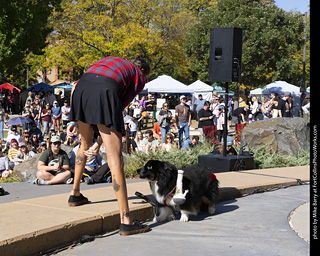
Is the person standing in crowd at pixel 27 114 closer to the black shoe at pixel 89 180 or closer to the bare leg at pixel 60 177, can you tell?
the bare leg at pixel 60 177

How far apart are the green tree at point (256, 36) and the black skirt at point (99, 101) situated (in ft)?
117

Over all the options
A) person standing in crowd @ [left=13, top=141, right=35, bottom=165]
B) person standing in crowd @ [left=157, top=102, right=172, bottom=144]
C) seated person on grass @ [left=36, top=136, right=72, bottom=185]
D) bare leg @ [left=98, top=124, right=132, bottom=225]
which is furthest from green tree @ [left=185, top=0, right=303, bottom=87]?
→ bare leg @ [left=98, top=124, right=132, bottom=225]

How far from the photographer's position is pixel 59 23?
3994cm

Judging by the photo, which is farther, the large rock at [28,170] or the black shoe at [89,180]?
the large rock at [28,170]

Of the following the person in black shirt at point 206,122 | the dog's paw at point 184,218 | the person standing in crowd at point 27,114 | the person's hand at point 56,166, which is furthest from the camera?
the person standing in crowd at point 27,114

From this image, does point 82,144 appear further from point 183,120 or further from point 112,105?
point 183,120

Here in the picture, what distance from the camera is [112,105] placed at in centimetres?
530

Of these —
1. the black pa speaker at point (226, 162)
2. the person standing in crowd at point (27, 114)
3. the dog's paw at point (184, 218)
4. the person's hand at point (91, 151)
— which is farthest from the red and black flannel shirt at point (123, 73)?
the person standing in crowd at point (27, 114)

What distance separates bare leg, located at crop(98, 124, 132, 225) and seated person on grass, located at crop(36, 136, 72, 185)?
4179 millimetres

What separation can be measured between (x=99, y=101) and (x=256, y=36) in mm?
36498

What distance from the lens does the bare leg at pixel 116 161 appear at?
5336 mm

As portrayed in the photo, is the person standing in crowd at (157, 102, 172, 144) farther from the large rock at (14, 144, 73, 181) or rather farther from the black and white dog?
the black and white dog

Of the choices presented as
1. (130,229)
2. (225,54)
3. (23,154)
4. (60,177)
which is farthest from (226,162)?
(23,154)

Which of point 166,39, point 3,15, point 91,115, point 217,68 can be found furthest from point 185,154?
point 166,39
